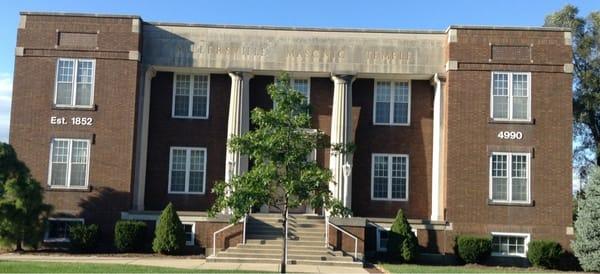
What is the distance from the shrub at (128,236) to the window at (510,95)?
13.9 m

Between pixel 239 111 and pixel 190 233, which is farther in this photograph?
pixel 239 111

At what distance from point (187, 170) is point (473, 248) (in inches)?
451

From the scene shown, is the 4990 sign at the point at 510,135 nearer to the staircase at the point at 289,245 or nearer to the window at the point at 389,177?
the window at the point at 389,177

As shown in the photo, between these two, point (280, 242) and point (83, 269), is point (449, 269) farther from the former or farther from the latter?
point (83, 269)

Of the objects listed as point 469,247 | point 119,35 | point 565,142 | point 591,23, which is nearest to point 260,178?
point 469,247

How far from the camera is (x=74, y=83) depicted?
89.4ft

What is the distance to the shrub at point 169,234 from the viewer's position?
2470 cm

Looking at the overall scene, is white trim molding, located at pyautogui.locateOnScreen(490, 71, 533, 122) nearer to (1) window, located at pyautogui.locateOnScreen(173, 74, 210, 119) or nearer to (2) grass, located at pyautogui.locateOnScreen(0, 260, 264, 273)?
(1) window, located at pyautogui.locateOnScreen(173, 74, 210, 119)

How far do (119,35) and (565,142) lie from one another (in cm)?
1739

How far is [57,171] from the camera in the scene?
26875 mm

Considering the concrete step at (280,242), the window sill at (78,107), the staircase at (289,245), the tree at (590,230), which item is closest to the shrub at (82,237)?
the window sill at (78,107)

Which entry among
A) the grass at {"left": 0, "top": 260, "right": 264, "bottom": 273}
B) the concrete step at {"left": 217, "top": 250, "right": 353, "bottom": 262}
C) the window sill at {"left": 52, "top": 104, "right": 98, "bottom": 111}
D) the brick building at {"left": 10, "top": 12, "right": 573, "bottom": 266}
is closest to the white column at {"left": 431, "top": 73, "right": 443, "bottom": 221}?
the brick building at {"left": 10, "top": 12, "right": 573, "bottom": 266}

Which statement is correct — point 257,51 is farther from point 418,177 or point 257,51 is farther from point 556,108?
point 556,108

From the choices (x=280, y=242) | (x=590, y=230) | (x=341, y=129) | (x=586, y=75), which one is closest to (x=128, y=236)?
(x=280, y=242)
